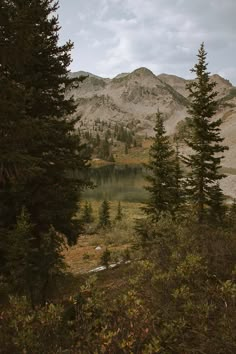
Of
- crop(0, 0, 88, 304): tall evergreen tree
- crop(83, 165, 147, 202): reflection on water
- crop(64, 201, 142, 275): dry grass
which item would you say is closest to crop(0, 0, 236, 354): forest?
crop(0, 0, 88, 304): tall evergreen tree

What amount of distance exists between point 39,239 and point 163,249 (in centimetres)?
679

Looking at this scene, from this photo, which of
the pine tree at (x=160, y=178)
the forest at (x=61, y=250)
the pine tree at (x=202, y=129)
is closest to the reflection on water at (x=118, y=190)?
the pine tree at (x=160, y=178)

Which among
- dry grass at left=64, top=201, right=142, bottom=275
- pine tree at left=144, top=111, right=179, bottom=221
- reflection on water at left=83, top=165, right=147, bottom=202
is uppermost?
pine tree at left=144, top=111, right=179, bottom=221

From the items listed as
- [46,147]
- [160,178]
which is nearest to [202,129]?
[160,178]

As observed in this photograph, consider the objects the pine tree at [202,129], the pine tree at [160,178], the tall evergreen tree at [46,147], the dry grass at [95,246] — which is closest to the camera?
the tall evergreen tree at [46,147]

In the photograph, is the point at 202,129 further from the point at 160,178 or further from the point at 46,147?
the point at 46,147

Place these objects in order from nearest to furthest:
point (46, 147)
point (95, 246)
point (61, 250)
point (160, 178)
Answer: point (61, 250) < point (46, 147) < point (160, 178) < point (95, 246)

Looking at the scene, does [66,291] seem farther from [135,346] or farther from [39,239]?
[135,346]

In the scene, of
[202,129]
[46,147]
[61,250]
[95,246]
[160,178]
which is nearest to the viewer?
[61,250]

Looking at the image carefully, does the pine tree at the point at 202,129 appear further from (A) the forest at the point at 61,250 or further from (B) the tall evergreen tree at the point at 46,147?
(B) the tall evergreen tree at the point at 46,147

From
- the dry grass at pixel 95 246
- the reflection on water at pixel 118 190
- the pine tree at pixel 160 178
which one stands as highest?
the pine tree at pixel 160 178

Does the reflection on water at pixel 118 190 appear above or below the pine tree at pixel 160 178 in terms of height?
below

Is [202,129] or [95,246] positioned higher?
[202,129]

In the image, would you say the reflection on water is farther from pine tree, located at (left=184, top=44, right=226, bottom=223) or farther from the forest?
the forest
